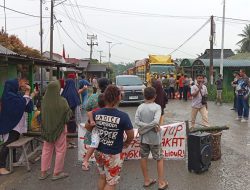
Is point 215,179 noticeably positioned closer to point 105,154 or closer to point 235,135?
point 105,154

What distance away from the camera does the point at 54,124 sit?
20.7 ft

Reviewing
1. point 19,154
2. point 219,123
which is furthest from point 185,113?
point 19,154

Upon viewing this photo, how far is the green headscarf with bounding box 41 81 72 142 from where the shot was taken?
20.6ft

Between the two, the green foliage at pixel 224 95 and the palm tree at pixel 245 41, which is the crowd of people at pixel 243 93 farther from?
the palm tree at pixel 245 41

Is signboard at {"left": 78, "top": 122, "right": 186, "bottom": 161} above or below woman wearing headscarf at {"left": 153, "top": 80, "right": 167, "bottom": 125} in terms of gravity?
below

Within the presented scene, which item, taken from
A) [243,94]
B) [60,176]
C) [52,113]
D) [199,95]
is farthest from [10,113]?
[243,94]

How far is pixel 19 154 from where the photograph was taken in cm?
809

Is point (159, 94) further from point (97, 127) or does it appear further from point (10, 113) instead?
point (97, 127)

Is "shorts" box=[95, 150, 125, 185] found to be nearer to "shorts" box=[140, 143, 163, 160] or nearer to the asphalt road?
"shorts" box=[140, 143, 163, 160]

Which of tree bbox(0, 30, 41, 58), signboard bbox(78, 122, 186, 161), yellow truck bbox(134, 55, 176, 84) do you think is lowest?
signboard bbox(78, 122, 186, 161)

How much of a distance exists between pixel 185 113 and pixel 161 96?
26.2ft

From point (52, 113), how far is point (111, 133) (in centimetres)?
221

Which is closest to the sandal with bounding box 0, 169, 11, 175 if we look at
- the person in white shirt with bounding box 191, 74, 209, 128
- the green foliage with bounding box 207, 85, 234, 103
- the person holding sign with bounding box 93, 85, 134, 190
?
the person holding sign with bounding box 93, 85, 134, 190

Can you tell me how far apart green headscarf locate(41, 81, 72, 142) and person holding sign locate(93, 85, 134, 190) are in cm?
196
